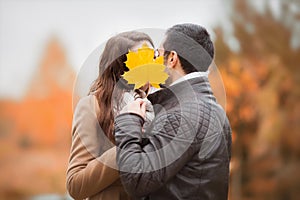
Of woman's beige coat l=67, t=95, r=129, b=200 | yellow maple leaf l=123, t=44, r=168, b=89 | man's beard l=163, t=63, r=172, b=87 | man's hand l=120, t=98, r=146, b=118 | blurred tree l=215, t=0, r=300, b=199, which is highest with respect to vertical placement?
yellow maple leaf l=123, t=44, r=168, b=89

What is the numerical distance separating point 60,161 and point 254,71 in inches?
176

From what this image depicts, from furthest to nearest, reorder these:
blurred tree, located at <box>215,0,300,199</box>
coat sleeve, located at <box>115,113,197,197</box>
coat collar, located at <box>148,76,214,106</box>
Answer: blurred tree, located at <box>215,0,300,199</box>
coat collar, located at <box>148,76,214,106</box>
coat sleeve, located at <box>115,113,197,197</box>

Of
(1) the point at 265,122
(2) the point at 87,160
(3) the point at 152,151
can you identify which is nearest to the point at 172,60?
(3) the point at 152,151

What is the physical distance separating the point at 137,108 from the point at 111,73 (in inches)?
8.2

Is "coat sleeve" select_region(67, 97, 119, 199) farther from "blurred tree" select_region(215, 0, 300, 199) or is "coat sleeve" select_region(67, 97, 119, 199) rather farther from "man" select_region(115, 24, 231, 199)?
"blurred tree" select_region(215, 0, 300, 199)

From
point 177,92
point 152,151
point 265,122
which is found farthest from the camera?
point 265,122

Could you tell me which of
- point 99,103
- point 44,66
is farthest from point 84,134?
point 44,66

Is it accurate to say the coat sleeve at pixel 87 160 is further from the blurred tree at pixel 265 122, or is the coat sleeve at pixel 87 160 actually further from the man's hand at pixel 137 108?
the blurred tree at pixel 265 122

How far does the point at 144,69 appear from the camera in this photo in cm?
160

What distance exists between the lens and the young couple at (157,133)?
5.03ft

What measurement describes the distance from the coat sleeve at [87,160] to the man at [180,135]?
0.14 meters

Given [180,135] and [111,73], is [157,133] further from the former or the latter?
[111,73]

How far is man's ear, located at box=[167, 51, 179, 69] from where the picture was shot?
165cm

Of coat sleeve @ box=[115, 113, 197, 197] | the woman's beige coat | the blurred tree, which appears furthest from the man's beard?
the blurred tree
